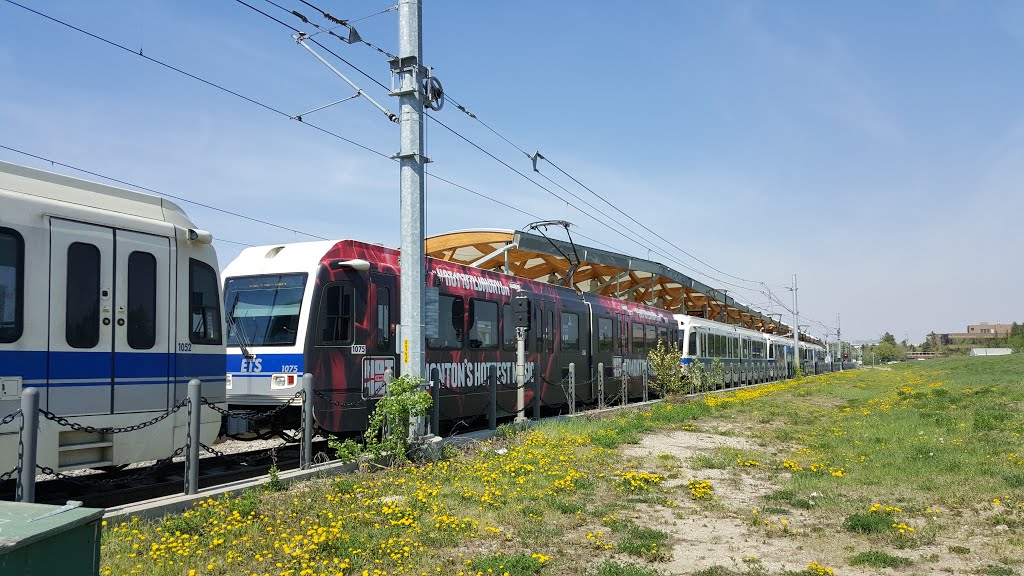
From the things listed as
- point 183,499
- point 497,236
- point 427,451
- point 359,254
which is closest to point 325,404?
point 427,451

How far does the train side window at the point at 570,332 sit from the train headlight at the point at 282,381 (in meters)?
Result: 9.07

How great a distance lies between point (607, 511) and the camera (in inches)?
297

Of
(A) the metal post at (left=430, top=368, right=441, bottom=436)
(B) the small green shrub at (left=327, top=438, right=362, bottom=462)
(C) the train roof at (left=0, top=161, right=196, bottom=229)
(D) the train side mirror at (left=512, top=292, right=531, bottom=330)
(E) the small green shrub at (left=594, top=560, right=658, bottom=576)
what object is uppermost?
(C) the train roof at (left=0, top=161, right=196, bottom=229)

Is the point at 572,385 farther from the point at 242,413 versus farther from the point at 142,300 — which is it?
the point at 142,300

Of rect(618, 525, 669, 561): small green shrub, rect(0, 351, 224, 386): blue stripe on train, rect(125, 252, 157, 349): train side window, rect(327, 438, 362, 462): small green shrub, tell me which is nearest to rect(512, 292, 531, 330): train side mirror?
rect(327, 438, 362, 462): small green shrub

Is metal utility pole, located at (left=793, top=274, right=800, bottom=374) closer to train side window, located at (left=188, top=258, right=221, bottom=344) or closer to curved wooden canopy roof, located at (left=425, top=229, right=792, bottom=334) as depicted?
curved wooden canopy roof, located at (left=425, top=229, right=792, bottom=334)

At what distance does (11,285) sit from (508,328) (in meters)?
10.0

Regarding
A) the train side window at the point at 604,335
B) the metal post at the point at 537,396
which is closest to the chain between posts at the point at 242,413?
the metal post at the point at 537,396

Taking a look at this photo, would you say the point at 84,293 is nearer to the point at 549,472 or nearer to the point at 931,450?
the point at 549,472

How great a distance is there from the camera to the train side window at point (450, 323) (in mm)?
13625

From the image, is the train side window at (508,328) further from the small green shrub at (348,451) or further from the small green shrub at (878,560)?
the small green shrub at (878,560)

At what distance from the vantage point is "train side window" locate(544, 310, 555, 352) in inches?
702

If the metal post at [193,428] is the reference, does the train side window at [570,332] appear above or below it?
above

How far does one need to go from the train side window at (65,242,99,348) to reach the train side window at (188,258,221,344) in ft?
3.98
